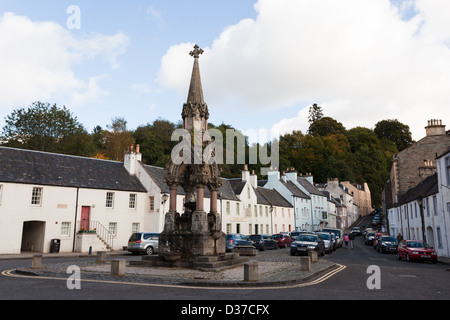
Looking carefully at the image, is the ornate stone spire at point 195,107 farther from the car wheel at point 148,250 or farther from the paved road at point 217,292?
the car wheel at point 148,250

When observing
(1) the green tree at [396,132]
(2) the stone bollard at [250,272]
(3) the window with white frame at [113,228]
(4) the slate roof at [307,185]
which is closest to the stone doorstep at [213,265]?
(2) the stone bollard at [250,272]

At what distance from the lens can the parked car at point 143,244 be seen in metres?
27.1

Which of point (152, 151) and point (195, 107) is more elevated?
point (152, 151)

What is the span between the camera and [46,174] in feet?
96.8

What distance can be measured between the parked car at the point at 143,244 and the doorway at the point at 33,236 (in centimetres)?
751

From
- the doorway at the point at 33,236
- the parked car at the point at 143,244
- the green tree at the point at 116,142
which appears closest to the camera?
the parked car at the point at 143,244

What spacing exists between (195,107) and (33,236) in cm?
2082

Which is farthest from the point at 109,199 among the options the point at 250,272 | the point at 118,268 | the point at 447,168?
the point at 447,168

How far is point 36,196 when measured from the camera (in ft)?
92.3

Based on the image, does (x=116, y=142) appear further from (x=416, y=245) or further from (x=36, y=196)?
(x=416, y=245)

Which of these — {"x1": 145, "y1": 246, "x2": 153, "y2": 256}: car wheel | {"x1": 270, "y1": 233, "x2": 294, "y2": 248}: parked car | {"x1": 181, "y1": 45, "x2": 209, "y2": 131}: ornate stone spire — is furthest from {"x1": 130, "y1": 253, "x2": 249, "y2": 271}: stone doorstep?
{"x1": 270, "y1": 233, "x2": 294, "y2": 248}: parked car
